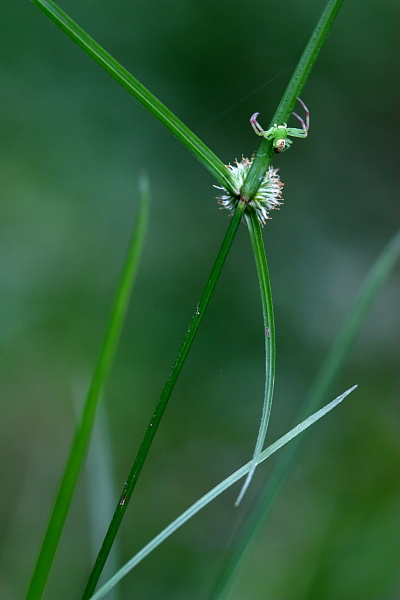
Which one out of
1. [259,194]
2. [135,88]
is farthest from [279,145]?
[135,88]

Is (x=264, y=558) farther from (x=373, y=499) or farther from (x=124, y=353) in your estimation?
(x=124, y=353)

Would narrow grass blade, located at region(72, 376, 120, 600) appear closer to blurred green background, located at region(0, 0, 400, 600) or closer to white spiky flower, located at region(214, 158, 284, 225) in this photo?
white spiky flower, located at region(214, 158, 284, 225)

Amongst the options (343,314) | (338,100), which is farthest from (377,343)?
(338,100)

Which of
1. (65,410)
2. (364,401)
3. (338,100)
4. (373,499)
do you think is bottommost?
(65,410)

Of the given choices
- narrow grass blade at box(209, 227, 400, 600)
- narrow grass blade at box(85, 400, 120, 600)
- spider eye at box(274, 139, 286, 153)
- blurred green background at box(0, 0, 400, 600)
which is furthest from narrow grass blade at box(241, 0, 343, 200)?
blurred green background at box(0, 0, 400, 600)

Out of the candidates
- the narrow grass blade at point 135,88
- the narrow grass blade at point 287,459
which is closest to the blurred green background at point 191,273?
the narrow grass blade at point 287,459
